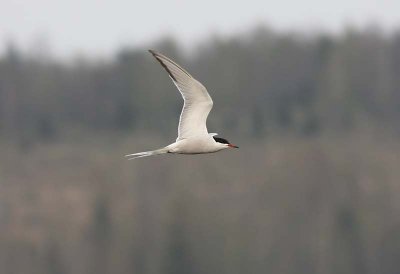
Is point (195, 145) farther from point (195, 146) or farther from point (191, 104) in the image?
point (191, 104)

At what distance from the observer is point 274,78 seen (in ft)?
175

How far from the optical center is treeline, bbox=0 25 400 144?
161 feet

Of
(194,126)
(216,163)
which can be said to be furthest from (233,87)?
(194,126)

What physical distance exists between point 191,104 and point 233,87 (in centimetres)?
3846

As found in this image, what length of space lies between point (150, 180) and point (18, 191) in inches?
184

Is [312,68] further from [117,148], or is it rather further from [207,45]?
[117,148]

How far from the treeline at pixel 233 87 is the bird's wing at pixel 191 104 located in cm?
3312

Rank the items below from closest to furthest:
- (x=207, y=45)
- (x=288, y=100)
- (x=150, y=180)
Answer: (x=150, y=180)
(x=288, y=100)
(x=207, y=45)

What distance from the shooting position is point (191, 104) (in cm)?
1205

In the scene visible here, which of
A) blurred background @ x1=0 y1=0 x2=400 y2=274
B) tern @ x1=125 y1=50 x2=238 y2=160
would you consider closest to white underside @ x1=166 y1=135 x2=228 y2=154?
tern @ x1=125 y1=50 x2=238 y2=160

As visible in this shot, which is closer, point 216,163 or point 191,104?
point 191,104

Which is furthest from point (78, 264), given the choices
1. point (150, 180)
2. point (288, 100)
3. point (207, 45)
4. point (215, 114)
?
point (207, 45)

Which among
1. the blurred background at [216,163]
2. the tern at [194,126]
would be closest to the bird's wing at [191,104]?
the tern at [194,126]

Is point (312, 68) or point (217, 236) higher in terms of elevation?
point (312, 68)
